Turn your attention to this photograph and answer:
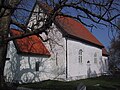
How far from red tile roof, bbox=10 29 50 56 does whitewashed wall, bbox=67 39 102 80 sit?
8.81 feet

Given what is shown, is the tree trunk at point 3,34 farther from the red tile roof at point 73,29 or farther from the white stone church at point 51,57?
the red tile roof at point 73,29

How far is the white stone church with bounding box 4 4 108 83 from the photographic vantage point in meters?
21.4

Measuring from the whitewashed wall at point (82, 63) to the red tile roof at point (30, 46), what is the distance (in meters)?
2.68

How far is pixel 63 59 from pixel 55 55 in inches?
45.7

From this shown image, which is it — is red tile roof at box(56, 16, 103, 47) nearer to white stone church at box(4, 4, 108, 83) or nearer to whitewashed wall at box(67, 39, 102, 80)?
white stone church at box(4, 4, 108, 83)

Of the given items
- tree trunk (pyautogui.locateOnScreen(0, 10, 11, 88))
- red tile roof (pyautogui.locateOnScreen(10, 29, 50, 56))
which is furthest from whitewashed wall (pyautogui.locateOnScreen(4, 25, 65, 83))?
tree trunk (pyautogui.locateOnScreen(0, 10, 11, 88))

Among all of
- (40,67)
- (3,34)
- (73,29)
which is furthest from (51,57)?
(3,34)

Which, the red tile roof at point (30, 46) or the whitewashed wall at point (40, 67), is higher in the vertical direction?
the red tile roof at point (30, 46)

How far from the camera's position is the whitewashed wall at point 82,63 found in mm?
25625

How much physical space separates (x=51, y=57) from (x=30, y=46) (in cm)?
336

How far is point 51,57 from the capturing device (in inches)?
1024

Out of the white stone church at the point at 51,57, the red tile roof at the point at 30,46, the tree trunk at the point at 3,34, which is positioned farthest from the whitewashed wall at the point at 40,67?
the tree trunk at the point at 3,34

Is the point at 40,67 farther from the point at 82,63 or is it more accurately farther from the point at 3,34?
the point at 3,34

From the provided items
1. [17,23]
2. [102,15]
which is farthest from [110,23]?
[17,23]
